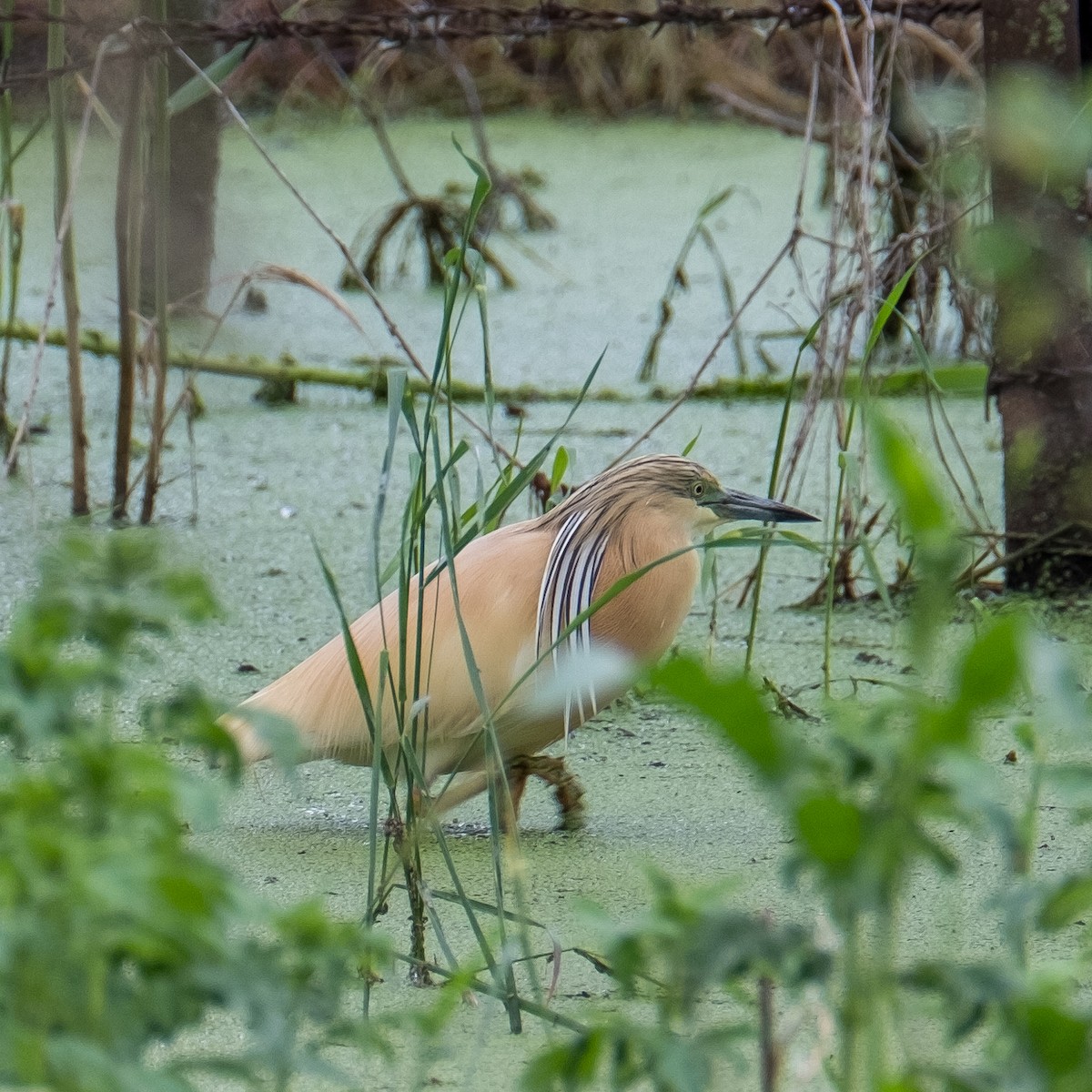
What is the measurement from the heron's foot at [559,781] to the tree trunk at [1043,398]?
983mm

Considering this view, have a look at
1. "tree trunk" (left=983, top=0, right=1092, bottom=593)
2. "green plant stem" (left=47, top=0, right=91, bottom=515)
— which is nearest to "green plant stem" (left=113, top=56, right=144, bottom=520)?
"green plant stem" (left=47, top=0, right=91, bottom=515)

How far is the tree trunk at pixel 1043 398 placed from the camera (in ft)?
8.32

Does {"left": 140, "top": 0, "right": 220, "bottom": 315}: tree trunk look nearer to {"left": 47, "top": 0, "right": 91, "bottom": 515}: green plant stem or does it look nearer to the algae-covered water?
the algae-covered water

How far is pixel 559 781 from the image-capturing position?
1.96 m

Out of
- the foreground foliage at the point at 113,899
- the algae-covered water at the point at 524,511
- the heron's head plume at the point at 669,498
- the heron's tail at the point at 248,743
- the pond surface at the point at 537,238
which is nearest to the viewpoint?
the foreground foliage at the point at 113,899

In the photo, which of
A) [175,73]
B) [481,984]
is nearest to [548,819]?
[481,984]

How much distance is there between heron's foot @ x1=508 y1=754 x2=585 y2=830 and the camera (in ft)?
6.41

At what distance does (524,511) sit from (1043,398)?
3.58ft

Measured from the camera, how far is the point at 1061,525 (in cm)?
264

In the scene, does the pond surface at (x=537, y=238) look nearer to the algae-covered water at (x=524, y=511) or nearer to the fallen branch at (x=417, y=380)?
the algae-covered water at (x=524, y=511)

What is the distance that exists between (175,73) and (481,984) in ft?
11.7

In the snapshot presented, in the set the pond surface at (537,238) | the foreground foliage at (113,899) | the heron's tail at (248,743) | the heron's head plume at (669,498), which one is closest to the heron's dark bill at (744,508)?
the heron's head plume at (669,498)

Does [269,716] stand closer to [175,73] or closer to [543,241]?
[175,73]

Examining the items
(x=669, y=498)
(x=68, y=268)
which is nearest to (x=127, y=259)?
(x=68, y=268)
